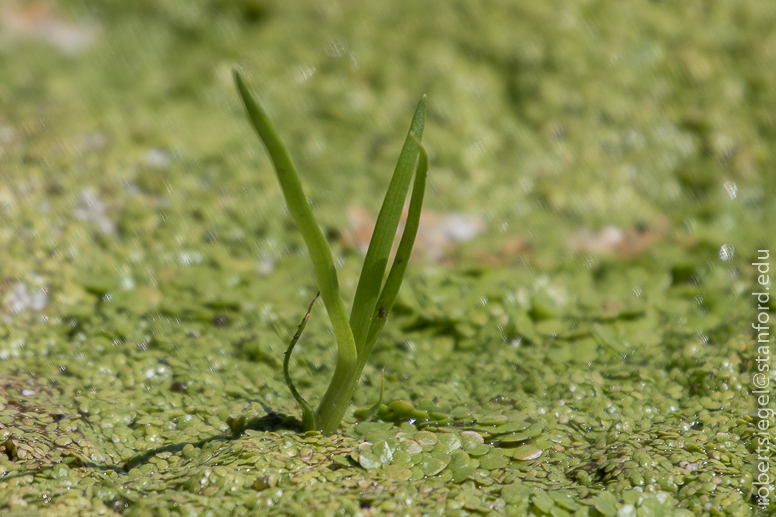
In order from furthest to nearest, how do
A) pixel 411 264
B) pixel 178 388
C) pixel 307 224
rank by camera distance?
1. pixel 411 264
2. pixel 178 388
3. pixel 307 224

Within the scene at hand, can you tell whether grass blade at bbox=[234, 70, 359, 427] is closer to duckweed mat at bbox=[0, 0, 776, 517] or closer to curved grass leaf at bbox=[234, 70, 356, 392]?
curved grass leaf at bbox=[234, 70, 356, 392]

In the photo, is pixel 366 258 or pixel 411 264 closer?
pixel 366 258

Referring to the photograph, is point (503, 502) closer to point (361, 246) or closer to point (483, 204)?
point (361, 246)

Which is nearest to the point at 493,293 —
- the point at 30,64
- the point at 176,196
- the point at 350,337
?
the point at 350,337

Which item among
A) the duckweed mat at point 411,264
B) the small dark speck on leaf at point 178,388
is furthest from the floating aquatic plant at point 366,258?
the small dark speck on leaf at point 178,388

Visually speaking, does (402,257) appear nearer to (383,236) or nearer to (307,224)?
(383,236)

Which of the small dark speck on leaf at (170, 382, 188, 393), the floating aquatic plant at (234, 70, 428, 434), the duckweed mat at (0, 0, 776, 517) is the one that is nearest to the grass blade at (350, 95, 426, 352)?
the floating aquatic plant at (234, 70, 428, 434)

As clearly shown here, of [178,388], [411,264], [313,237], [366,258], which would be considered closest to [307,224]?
[313,237]
